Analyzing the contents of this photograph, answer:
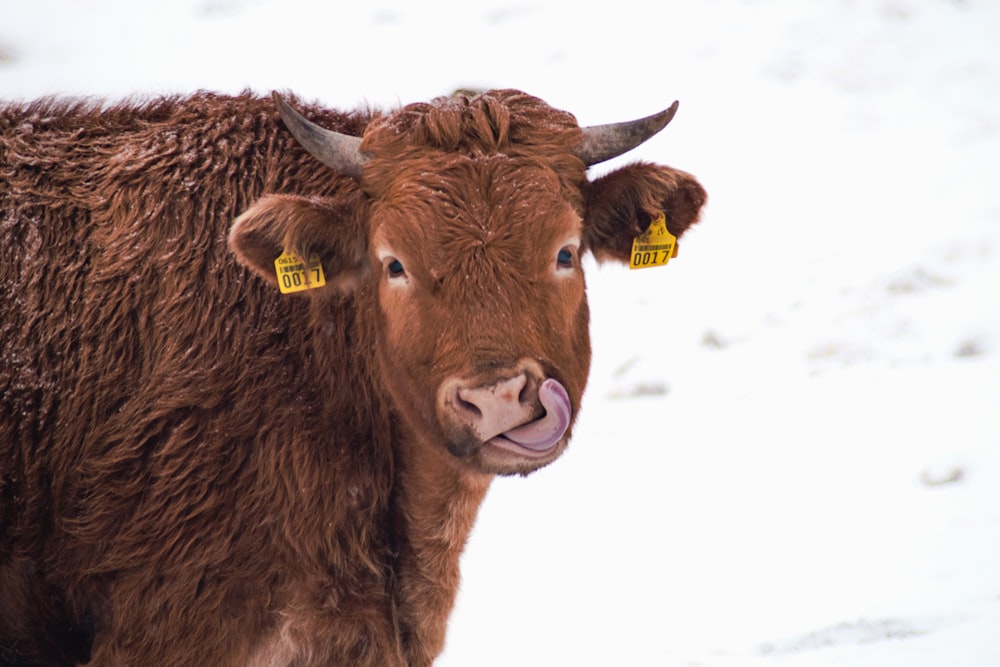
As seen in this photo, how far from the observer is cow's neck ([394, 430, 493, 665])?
452 cm

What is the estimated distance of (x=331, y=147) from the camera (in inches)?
167

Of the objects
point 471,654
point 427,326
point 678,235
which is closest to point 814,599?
point 471,654

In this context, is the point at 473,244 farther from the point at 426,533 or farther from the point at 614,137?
the point at 426,533

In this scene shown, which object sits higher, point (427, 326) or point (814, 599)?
point (427, 326)

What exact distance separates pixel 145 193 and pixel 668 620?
143 inches

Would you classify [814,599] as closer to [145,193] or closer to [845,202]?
[145,193]

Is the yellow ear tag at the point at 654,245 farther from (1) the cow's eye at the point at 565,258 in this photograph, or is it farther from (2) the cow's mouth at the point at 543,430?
(2) the cow's mouth at the point at 543,430


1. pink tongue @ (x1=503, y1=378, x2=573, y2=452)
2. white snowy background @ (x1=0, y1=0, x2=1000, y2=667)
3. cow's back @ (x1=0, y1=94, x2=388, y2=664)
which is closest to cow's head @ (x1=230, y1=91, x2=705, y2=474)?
pink tongue @ (x1=503, y1=378, x2=573, y2=452)

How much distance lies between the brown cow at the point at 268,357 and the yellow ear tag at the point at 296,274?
0.05 ft

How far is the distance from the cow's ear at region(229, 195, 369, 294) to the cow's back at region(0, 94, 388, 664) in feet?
0.71

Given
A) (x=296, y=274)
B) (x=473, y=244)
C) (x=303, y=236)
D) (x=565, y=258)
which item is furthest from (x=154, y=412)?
(x=565, y=258)

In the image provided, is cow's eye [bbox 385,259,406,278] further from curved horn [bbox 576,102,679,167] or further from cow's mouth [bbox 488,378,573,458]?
curved horn [bbox 576,102,679,167]

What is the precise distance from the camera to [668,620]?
609cm

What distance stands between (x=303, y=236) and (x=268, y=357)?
1.69 feet
